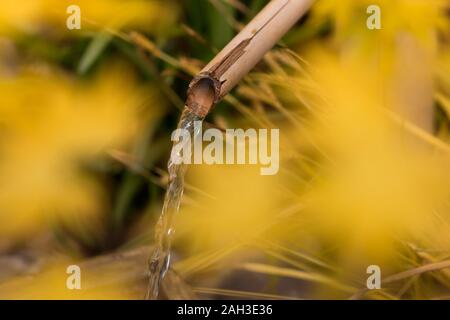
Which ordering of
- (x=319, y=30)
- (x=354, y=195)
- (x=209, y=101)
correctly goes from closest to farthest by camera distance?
(x=209, y=101) < (x=354, y=195) < (x=319, y=30)

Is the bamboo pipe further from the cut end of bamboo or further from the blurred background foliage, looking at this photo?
the blurred background foliage

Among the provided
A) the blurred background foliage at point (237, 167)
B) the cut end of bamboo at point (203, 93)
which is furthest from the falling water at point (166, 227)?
the cut end of bamboo at point (203, 93)

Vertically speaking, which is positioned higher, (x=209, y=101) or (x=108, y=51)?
(x=108, y=51)

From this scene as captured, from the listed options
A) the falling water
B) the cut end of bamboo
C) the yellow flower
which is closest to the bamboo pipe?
the cut end of bamboo

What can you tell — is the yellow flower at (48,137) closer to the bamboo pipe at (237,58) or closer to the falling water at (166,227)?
the falling water at (166,227)

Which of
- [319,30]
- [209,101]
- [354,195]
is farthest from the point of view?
[319,30]

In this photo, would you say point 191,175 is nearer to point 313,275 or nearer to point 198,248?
point 198,248
